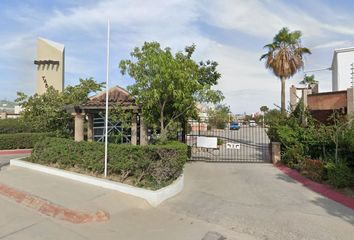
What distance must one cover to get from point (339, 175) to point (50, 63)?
31.4 meters

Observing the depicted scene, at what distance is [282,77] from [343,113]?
10.4 meters

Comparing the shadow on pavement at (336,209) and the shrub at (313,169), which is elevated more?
the shrub at (313,169)

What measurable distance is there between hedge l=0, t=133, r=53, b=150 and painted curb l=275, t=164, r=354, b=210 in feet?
48.5

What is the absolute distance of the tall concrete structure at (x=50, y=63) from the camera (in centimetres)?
3297

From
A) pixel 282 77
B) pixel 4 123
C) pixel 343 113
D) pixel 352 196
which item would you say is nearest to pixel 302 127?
pixel 343 113

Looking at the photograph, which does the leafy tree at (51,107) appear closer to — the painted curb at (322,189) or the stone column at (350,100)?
the painted curb at (322,189)

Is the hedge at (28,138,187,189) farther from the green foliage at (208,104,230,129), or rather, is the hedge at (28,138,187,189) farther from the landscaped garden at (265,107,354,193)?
the landscaped garden at (265,107,354,193)

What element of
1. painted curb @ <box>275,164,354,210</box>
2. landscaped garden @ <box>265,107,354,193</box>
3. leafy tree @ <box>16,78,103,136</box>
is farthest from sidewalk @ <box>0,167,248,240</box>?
leafy tree @ <box>16,78,103,136</box>

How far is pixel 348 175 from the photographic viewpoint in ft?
31.0

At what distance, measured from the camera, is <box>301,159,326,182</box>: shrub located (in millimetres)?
10695

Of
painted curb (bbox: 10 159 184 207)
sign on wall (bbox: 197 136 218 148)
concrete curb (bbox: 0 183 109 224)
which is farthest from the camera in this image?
sign on wall (bbox: 197 136 218 148)

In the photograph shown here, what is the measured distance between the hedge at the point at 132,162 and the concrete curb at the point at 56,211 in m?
2.14

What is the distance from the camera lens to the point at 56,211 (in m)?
6.84

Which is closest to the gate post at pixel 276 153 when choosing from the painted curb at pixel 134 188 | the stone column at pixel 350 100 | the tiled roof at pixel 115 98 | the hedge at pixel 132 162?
the stone column at pixel 350 100
